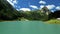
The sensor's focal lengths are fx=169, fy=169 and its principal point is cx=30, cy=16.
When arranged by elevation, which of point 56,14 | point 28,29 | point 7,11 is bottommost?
point 28,29

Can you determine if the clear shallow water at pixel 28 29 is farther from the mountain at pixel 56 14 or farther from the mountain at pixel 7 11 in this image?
the mountain at pixel 7 11

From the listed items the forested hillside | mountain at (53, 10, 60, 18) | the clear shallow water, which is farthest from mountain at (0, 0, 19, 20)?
the clear shallow water

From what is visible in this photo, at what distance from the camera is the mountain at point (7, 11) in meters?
15.1

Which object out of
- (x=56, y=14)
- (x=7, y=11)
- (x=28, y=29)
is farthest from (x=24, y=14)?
(x=28, y=29)

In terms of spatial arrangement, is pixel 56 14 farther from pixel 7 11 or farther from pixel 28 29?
pixel 28 29

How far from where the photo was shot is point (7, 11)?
15898 millimetres

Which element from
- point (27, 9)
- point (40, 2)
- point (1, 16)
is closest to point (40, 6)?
point (40, 2)

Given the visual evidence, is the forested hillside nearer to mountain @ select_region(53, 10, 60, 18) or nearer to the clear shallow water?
mountain @ select_region(53, 10, 60, 18)

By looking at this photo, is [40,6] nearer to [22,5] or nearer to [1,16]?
[22,5]

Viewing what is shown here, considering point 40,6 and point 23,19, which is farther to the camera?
point 40,6

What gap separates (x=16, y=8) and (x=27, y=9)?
1.20 metres

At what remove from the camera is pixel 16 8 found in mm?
15719

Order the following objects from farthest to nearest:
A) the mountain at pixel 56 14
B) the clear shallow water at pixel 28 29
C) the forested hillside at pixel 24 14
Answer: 1. the forested hillside at pixel 24 14
2. the mountain at pixel 56 14
3. the clear shallow water at pixel 28 29

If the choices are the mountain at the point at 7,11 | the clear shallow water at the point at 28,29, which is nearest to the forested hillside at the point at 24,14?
the mountain at the point at 7,11
